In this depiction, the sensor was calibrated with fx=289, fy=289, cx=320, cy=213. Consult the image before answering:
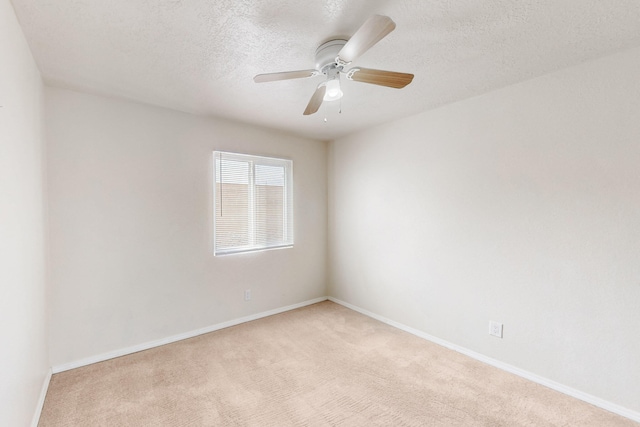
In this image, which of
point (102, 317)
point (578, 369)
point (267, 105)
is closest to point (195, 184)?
point (267, 105)

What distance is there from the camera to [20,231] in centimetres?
159

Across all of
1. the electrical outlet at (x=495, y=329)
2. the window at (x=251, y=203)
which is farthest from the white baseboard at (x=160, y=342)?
the electrical outlet at (x=495, y=329)

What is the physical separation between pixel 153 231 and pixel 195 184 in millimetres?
634

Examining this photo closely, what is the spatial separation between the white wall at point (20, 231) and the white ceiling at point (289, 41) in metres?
0.27

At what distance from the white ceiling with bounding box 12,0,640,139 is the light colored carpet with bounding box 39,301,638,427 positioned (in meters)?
2.39

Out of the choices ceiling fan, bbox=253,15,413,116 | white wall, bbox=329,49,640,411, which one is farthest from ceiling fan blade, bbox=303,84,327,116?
white wall, bbox=329,49,640,411

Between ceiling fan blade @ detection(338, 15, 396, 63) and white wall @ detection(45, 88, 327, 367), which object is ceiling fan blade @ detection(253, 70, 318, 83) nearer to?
ceiling fan blade @ detection(338, 15, 396, 63)

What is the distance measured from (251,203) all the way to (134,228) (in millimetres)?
1279

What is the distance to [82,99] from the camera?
251 centimetres

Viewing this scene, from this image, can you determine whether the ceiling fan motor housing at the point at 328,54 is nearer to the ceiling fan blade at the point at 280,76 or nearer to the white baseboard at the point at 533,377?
the ceiling fan blade at the point at 280,76

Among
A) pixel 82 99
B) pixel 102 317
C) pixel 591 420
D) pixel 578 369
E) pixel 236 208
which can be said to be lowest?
pixel 591 420

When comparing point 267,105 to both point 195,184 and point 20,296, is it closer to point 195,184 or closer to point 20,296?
point 195,184

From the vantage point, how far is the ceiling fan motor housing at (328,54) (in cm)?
175

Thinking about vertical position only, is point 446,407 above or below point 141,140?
below
